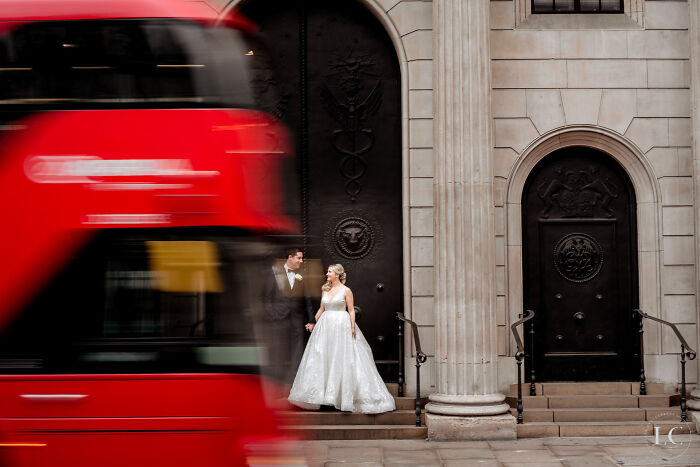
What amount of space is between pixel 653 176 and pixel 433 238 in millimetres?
3305

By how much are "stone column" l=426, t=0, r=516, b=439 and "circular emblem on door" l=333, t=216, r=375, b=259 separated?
137 centimetres

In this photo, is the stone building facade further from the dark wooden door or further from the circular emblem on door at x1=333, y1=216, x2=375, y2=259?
the circular emblem on door at x1=333, y1=216, x2=375, y2=259

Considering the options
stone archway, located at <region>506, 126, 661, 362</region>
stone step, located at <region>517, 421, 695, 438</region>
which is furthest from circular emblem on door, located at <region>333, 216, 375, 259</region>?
stone step, located at <region>517, 421, 695, 438</region>

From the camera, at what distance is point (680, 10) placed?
43.5 ft

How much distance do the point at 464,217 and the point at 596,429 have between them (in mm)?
3194

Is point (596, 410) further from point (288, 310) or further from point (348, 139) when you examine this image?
point (348, 139)

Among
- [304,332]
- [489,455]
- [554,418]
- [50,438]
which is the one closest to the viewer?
[50,438]

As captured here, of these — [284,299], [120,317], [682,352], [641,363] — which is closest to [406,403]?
[284,299]

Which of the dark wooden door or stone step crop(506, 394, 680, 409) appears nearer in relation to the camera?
stone step crop(506, 394, 680, 409)

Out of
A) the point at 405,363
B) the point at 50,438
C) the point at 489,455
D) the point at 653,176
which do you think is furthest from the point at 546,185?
the point at 50,438

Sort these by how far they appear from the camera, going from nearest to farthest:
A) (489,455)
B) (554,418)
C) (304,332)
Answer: (489,455), (554,418), (304,332)

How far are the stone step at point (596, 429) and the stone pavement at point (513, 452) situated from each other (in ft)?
0.40

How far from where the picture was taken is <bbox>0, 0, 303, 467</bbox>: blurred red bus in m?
6.14

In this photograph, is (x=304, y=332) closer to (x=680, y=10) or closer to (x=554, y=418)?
(x=554, y=418)
